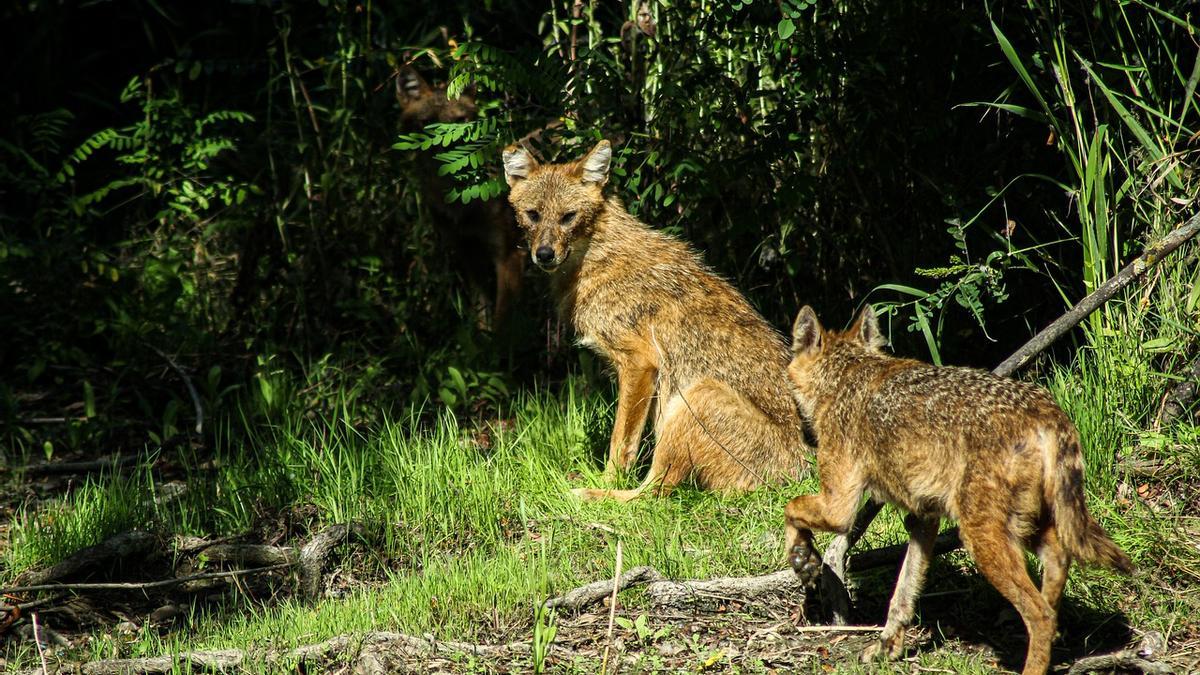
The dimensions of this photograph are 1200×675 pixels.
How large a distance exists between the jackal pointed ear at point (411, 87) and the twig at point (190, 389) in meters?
2.91

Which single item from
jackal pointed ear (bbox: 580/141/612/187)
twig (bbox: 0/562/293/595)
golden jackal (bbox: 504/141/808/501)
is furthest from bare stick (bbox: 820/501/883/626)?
jackal pointed ear (bbox: 580/141/612/187)

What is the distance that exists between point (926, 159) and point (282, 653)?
4937mm

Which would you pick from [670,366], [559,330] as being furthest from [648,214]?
A: [670,366]

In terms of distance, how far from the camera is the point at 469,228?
32.6ft

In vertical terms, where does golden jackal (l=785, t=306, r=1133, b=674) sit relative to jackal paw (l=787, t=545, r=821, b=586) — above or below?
above

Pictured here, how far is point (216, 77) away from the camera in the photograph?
1144 cm

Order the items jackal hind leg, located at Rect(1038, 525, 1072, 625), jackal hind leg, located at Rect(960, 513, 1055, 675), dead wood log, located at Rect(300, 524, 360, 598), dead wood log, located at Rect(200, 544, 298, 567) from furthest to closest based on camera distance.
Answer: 1. dead wood log, located at Rect(200, 544, 298, 567)
2. dead wood log, located at Rect(300, 524, 360, 598)
3. jackal hind leg, located at Rect(1038, 525, 1072, 625)
4. jackal hind leg, located at Rect(960, 513, 1055, 675)

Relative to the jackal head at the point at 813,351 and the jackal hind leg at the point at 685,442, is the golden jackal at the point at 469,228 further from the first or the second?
the jackal head at the point at 813,351

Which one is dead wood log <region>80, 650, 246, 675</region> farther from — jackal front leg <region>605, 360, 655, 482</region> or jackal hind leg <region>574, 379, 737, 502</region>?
jackal front leg <region>605, 360, 655, 482</region>

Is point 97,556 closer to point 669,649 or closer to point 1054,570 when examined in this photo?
point 669,649

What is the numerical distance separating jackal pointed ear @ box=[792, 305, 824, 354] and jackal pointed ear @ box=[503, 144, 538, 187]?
9.41 feet

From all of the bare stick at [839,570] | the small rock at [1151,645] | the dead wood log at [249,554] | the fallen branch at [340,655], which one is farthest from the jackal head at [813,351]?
the dead wood log at [249,554]

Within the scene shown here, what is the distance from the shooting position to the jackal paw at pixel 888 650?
451cm

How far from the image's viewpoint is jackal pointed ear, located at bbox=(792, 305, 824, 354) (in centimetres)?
509
